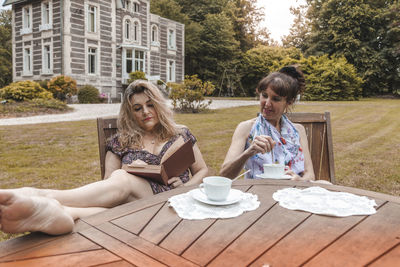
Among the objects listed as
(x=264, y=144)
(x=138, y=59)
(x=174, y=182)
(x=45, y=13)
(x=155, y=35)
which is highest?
(x=45, y=13)

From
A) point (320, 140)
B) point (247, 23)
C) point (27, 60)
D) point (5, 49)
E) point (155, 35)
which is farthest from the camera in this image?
point (247, 23)

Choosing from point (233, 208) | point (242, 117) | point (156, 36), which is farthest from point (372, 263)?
point (156, 36)

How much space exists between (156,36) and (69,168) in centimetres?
2124

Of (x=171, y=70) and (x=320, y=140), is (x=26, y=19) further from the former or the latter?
(x=320, y=140)

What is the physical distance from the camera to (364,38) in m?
26.4

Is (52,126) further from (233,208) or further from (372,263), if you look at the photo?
(372,263)

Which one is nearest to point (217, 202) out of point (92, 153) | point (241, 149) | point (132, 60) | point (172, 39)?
point (241, 149)

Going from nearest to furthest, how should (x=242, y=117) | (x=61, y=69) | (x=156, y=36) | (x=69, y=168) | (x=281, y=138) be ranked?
(x=281, y=138) → (x=69, y=168) → (x=242, y=117) → (x=61, y=69) → (x=156, y=36)

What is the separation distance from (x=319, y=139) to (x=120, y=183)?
1954mm

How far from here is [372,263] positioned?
3.11 feet

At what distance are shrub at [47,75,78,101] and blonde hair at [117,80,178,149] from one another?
578 inches

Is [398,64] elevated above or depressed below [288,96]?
above

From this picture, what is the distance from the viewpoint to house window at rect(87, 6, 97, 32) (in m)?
19.7

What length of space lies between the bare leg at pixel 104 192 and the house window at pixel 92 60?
A: 19.4 m
